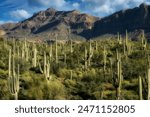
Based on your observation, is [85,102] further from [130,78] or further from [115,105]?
[130,78]

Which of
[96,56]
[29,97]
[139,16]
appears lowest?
[29,97]

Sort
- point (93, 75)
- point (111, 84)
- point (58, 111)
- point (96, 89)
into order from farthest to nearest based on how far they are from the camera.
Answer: point (93, 75), point (111, 84), point (96, 89), point (58, 111)

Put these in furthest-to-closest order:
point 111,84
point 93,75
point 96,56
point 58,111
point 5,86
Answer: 1. point 96,56
2. point 93,75
3. point 111,84
4. point 5,86
5. point 58,111

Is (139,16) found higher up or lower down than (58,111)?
higher up

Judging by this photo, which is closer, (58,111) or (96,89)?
(58,111)

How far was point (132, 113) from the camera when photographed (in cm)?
914

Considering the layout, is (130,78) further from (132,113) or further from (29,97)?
(132,113)

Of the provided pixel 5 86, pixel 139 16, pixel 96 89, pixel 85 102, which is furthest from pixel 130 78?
pixel 139 16

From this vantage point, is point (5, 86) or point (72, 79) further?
point (72, 79)

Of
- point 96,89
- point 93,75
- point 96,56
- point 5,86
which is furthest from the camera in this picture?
point 96,56

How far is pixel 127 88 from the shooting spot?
26.2 metres

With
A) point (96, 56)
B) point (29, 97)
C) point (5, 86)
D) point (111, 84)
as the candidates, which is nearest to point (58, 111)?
point (29, 97)

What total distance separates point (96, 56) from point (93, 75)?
877 cm

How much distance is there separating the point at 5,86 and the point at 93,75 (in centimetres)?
865
